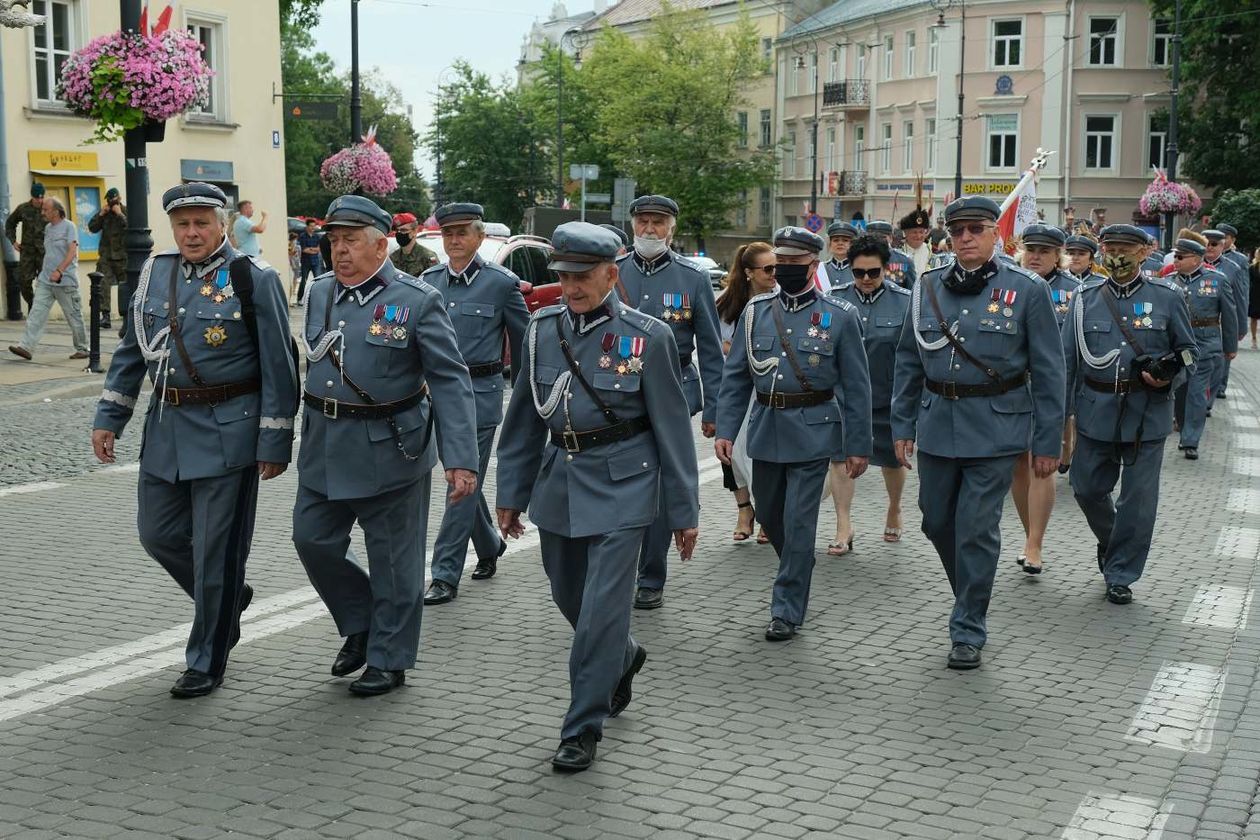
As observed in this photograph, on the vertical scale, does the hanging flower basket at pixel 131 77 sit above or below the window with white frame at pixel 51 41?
below

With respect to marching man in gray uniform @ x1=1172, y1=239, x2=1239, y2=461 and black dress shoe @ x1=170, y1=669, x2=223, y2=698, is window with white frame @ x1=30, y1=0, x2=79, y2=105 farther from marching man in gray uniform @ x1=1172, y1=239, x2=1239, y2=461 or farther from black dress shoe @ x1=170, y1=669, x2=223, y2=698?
black dress shoe @ x1=170, y1=669, x2=223, y2=698

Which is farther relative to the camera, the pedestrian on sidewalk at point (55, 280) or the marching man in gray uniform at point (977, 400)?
the pedestrian on sidewalk at point (55, 280)

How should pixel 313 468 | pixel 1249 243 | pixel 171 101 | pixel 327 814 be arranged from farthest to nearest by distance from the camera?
pixel 1249 243
pixel 171 101
pixel 313 468
pixel 327 814

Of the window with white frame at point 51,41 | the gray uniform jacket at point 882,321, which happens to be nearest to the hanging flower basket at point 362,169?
the window with white frame at point 51,41

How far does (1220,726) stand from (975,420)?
1716 mm

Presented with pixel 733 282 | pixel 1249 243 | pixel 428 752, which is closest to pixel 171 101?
pixel 733 282

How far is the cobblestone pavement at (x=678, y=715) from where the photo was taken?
534 cm

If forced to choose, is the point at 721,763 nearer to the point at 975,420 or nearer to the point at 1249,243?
the point at 975,420

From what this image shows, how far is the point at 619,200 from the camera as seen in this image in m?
50.0

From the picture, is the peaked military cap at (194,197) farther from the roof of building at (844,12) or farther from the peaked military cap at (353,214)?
the roof of building at (844,12)

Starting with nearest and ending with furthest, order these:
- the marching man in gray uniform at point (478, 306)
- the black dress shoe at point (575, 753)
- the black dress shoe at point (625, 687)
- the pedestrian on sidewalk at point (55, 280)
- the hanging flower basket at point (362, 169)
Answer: the black dress shoe at point (575, 753)
the black dress shoe at point (625, 687)
the marching man in gray uniform at point (478, 306)
the pedestrian on sidewalk at point (55, 280)
the hanging flower basket at point (362, 169)

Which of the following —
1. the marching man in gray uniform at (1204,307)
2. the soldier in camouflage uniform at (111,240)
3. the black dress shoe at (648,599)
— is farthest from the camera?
the soldier in camouflage uniform at (111,240)

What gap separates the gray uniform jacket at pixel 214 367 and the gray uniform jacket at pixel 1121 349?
15.5ft

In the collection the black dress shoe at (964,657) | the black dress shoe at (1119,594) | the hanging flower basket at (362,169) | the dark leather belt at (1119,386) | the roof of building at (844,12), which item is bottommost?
the black dress shoe at (1119,594)
